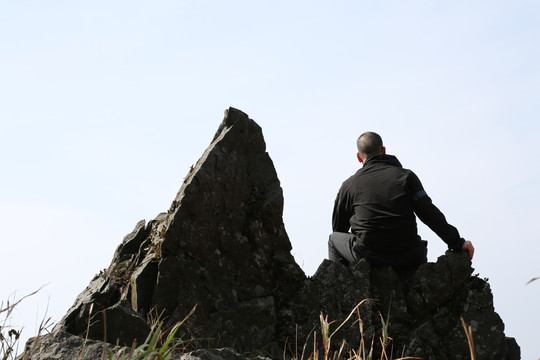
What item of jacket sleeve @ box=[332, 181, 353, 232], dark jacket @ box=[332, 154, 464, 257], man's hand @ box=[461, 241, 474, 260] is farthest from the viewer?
jacket sleeve @ box=[332, 181, 353, 232]

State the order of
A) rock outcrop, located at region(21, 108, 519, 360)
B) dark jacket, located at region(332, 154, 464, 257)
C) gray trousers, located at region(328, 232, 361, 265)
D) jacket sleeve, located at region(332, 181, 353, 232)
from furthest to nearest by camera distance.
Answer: jacket sleeve, located at region(332, 181, 353, 232) → gray trousers, located at region(328, 232, 361, 265) → dark jacket, located at region(332, 154, 464, 257) → rock outcrop, located at region(21, 108, 519, 360)

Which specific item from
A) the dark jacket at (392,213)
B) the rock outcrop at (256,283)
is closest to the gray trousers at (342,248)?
the dark jacket at (392,213)

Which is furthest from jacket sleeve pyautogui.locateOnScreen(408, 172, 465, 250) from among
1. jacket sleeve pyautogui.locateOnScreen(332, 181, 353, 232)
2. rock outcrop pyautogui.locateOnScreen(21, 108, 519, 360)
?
jacket sleeve pyautogui.locateOnScreen(332, 181, 353, 232)

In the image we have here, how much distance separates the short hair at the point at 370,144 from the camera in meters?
9.01

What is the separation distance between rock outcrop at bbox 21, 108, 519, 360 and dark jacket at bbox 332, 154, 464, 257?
31 cm

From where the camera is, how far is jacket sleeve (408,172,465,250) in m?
8.59

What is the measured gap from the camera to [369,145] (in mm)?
9008

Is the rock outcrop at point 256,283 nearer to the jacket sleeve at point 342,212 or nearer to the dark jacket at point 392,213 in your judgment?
the dark jacket at point 392,213

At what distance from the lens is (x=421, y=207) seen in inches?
338

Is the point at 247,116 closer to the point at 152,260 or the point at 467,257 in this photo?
the point at 152,260

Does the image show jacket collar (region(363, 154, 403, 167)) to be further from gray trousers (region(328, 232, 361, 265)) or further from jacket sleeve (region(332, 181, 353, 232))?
gray trousers (region(328, 232, 361, 265))

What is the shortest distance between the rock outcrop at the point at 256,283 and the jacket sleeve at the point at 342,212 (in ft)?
2.48

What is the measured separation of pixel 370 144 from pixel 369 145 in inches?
0.8

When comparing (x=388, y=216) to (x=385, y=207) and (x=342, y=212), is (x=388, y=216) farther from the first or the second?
(x=342, y=212)
